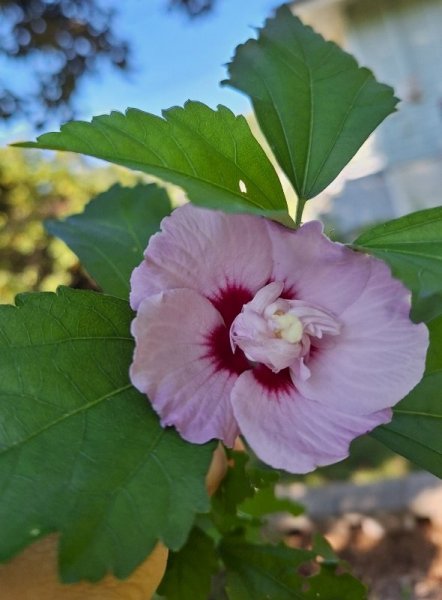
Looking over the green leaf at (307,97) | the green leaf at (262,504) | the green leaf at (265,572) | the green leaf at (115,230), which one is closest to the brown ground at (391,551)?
the green leaf at (262,504)

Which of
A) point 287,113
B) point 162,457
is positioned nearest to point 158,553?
point 162,457

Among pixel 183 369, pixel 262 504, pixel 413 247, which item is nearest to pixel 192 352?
pixel 183 369

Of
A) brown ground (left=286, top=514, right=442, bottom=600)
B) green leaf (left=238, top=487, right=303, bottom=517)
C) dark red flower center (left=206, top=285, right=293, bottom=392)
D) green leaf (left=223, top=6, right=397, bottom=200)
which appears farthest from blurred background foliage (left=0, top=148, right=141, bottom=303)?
dark red flower center (left=206, top=285, right=293, bottom=392)

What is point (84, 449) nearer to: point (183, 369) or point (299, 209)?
point (183, 369)

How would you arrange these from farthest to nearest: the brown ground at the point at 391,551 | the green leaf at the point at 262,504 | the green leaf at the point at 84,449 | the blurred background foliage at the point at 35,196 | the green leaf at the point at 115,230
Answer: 1. the blurred background foliage at the point at 35,196
2. the brown ground at the point at 391,551
3. the green leaf at the point at 262,504
4. the green leaf at the point at 115,230
5. the green leaf at the point at 84,449

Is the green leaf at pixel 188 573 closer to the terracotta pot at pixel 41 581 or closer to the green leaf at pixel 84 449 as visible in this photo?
the terracotta pot at pixel 41 581

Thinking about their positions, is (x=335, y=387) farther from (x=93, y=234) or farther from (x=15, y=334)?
(x=93, y=234)
